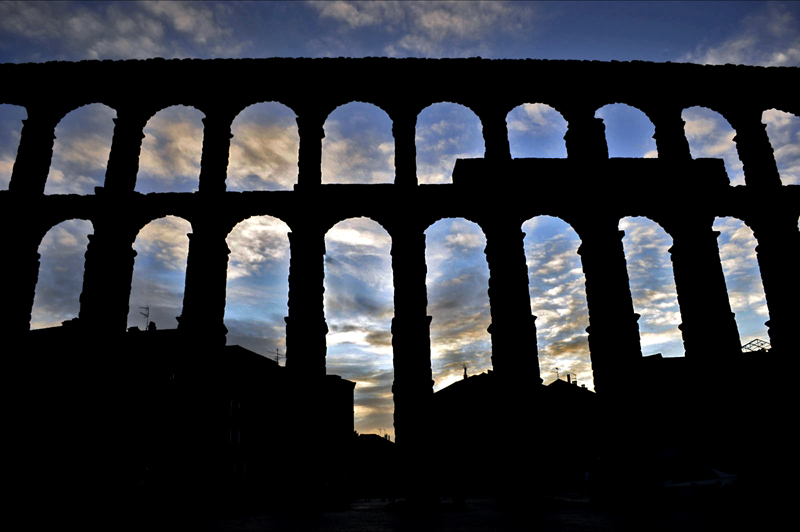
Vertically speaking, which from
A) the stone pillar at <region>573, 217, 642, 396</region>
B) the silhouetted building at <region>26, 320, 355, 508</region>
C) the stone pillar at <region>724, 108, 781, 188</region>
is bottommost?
the silhouetted building at <region>26, 320, 355, 508</region>

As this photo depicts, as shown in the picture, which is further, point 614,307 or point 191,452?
point 614,307

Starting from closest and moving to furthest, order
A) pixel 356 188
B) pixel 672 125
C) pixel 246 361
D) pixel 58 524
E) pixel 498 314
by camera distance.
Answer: pixel 58 524 < pixel 498 314 < pixel 356 188 < pixel 672 125 < pixel 246 361

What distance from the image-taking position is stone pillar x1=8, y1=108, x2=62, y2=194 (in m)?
17.1

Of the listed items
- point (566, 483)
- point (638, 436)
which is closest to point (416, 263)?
point (638, 436)

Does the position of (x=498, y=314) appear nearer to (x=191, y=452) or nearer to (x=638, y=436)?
(x=638, y=436)

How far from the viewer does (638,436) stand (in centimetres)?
1405

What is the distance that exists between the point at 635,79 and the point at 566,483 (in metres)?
24.4

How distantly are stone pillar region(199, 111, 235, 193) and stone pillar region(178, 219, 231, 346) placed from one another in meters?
1.52

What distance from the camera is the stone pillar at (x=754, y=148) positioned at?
57.6 ft

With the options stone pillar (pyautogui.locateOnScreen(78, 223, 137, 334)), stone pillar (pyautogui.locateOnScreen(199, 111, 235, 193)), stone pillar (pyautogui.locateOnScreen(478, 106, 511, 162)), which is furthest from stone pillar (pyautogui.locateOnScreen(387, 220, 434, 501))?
stone pillar (pyautogui.locateOnScreen(78, 223, 137, 334))

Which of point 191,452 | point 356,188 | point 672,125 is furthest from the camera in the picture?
point 672,125

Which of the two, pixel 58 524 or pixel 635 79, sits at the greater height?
pixel 635 79

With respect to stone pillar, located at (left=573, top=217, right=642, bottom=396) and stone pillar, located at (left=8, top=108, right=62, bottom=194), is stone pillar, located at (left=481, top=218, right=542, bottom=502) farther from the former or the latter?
stone pillar, located at (left=8, top=108, right=62, bottom=194)

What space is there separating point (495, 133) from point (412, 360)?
8.29 m
